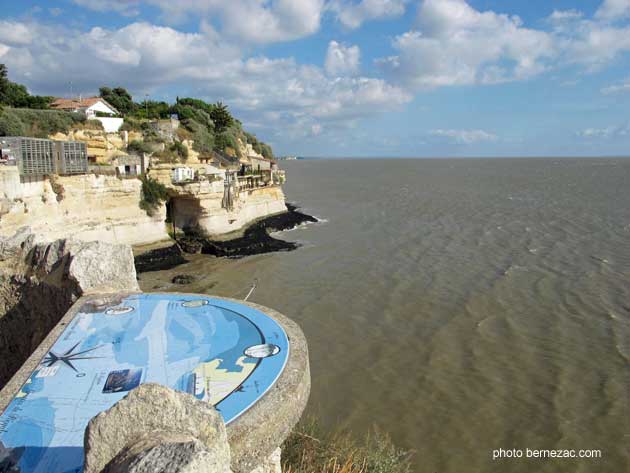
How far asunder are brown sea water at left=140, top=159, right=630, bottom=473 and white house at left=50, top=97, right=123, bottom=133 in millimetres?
16915

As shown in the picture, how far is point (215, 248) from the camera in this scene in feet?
87.0

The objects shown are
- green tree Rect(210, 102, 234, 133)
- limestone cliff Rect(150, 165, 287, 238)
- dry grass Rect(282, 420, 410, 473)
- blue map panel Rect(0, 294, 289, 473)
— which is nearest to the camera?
blue map panel Rect(0, 294, 289, 473)

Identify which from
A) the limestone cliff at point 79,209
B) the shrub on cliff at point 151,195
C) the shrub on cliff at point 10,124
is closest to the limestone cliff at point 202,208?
the shrub on cliff at point 151,195

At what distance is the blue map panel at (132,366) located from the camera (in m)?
4.46

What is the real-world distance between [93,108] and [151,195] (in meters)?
19.1

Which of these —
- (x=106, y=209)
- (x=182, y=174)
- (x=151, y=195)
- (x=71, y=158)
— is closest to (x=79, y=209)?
(x=106, y=209)

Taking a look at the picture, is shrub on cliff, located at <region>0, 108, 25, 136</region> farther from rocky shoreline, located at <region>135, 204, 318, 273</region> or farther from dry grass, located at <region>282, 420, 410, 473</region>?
dry grass, located at <region>282, 420, 410, 473</region>

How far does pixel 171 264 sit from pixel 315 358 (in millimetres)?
13071

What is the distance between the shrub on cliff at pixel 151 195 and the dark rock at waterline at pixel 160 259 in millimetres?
2620

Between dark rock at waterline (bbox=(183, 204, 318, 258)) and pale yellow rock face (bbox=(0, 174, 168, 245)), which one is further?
dark rock at waterline (bbox=(183, 204, 318, 258))

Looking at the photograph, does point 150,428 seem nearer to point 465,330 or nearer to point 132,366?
point 132,366

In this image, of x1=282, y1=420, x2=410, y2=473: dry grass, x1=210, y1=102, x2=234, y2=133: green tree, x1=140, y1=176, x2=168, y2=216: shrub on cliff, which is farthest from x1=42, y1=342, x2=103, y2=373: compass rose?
x1=210, y1=102, x2=234, y2=133: green tree

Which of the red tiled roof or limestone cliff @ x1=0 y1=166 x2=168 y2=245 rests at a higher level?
the red tiled roof

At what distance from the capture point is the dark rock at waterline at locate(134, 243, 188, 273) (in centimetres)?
2288
